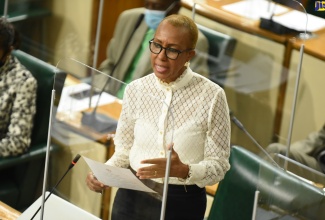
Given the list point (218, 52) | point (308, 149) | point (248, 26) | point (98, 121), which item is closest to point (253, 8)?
point (248, 26)

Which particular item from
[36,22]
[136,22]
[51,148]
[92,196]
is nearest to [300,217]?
[92,196]

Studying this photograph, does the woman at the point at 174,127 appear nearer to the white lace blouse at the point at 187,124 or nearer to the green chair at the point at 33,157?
the white lace blouse at the point at 187,124

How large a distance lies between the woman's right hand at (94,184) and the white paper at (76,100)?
27 centimetres

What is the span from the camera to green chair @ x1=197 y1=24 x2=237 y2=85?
168 inches

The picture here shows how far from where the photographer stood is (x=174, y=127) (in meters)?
2.51

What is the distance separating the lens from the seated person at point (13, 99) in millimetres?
3777

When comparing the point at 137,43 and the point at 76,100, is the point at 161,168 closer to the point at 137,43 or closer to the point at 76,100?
the point at 76,100

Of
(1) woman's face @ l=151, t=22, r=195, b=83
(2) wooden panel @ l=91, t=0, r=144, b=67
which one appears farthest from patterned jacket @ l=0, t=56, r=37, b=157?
(1) woman's face @ l=151, t=22, r=195, b=83

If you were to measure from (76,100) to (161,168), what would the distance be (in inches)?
21.8

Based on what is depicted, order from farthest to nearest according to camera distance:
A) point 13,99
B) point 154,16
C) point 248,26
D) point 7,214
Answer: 1. point 154,16
2. point 248,26
3. point 13,99
4. point 7,214

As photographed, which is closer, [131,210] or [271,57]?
[131,210]

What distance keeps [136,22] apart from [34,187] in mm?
1168

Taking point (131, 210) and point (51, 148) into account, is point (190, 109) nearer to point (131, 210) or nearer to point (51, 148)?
point (131, 210)

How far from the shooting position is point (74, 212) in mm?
2730
